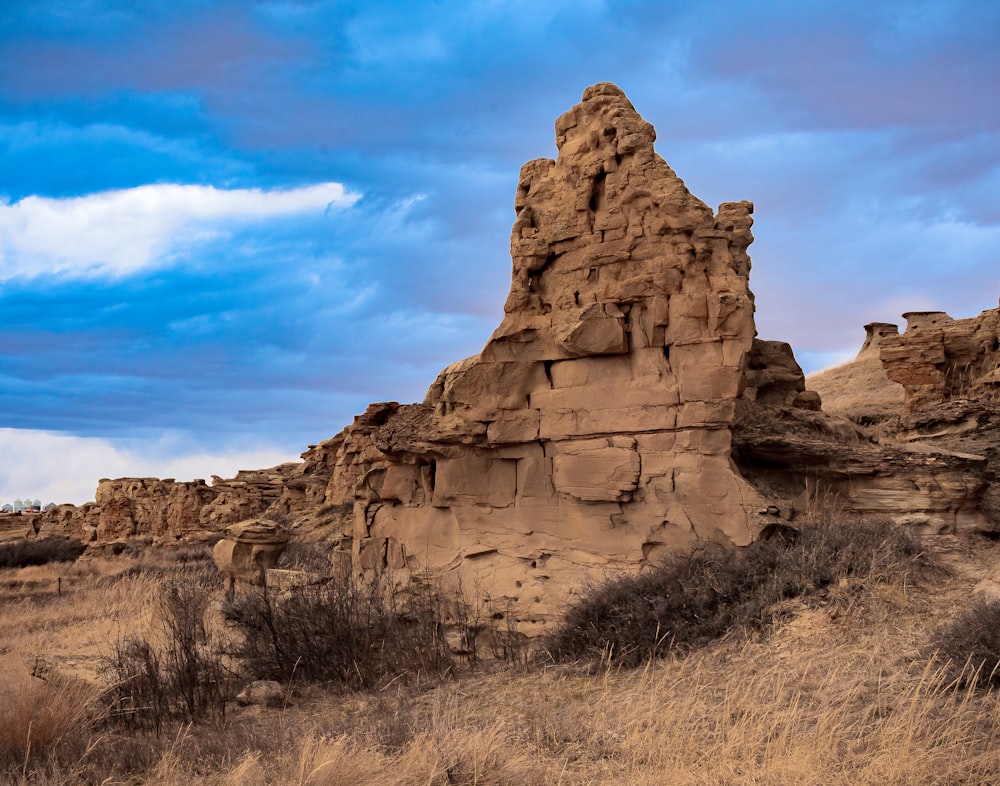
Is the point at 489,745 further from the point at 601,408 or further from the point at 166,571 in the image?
the point at 166,571

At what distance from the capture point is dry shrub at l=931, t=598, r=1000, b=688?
6926 millimetres

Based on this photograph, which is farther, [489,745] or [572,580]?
[572,580]

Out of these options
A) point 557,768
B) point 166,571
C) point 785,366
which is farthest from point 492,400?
point 166,571

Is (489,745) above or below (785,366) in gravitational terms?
below

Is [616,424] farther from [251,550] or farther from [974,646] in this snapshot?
[251,550]

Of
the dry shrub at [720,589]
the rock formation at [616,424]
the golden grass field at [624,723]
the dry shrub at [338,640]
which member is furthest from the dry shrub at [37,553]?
the dry shrub at [720,589]

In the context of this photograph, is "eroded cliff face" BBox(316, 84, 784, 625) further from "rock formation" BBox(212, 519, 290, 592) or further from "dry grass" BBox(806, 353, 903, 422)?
"dry grass" BBox(806, 353, 903, 422)

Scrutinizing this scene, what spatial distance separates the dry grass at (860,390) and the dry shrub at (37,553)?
92.5 feet

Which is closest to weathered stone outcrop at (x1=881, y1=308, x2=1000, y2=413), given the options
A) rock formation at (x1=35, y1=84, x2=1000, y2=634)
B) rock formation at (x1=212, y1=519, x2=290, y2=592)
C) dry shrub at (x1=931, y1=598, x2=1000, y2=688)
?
rock formation at (x1=35, y1=84, x2=1000, y2=634)

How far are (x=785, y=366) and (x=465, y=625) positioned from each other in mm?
6268

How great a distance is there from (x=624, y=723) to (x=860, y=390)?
3596 centimetres

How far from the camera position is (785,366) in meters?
13.2

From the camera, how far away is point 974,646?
7.18m

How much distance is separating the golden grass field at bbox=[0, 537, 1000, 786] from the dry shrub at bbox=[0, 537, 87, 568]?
23.8 meters
